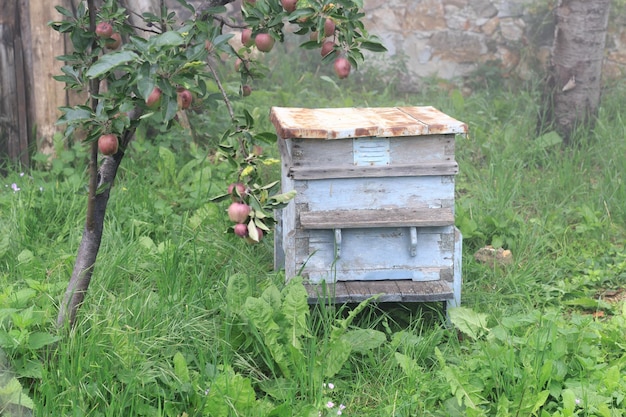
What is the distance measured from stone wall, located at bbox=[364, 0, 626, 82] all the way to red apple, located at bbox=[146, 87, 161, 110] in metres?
5.10

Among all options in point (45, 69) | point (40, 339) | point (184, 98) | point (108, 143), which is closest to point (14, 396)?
point (40, 339)

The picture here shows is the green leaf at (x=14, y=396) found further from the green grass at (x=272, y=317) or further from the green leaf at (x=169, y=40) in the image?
the green leaf at (x=169, y=40)

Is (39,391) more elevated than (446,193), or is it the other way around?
(446,193)

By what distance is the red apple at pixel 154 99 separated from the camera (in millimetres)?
2129

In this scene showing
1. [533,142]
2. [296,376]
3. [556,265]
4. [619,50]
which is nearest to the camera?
[296,376]

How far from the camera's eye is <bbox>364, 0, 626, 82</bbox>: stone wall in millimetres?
6773

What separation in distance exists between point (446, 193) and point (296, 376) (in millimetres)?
972

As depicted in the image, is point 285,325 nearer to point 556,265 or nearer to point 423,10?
point 556,265

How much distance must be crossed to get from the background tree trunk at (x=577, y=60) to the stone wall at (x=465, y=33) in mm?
1059

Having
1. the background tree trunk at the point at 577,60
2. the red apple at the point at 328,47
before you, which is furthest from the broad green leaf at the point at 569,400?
the background tree trunk at the point at 577,60

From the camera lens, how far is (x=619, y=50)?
21.6 ft

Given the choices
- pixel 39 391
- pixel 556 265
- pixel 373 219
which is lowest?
pixel 556 265

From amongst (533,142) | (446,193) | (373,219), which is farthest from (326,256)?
(533,142)

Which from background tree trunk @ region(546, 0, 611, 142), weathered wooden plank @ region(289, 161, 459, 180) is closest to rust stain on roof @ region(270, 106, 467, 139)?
weathered wooden plank @ region(289, 161, 459, 180)
